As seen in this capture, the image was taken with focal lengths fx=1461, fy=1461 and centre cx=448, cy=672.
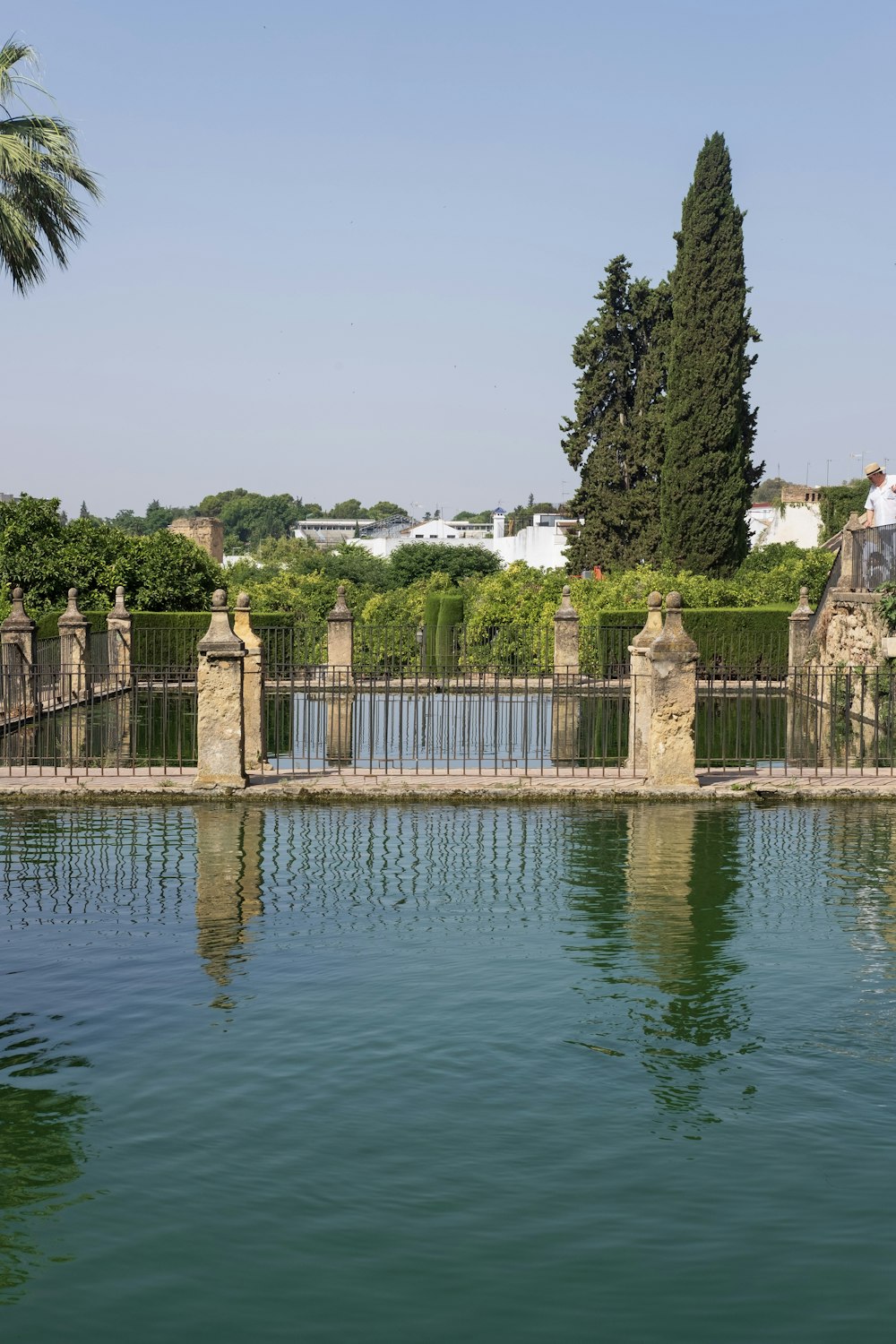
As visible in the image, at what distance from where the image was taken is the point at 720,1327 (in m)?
4.20

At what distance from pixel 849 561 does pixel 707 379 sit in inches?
635

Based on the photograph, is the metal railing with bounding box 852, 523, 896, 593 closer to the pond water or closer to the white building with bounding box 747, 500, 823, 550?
the pond water

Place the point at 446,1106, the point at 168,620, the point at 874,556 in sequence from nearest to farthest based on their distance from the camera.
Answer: the point at 446,1106
the point at 874,556
the point at 168,620

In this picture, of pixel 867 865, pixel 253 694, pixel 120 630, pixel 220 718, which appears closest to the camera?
pixel 867 865

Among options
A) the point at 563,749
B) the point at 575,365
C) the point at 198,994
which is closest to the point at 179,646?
the point at 563,749

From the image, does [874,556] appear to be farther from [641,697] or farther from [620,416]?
[620,416]

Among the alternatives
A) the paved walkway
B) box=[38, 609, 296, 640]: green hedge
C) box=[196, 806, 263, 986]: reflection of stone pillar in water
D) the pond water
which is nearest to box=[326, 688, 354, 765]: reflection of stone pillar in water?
the paved walkway

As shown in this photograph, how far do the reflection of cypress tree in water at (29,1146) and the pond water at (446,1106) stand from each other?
2 cm

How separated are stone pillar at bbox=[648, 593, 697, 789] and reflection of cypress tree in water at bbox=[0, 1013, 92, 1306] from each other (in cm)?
812

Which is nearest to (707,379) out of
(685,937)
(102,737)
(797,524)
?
(102,737)

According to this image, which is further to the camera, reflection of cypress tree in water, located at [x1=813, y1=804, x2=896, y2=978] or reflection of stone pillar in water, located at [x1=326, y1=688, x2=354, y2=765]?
reflection of stone pillar in water, located at [x1=326, y1=688, x2=354, y2=765]

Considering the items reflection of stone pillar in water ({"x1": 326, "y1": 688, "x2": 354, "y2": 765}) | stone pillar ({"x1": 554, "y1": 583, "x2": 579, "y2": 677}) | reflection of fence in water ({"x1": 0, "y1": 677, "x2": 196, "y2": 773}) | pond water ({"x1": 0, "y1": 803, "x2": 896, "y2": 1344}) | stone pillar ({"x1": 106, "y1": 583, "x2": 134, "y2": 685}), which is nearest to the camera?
pond water ({"x1": 0, "y1": 803, "x2": 896, "y2": 1344})

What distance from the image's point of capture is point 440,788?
13.7 metres

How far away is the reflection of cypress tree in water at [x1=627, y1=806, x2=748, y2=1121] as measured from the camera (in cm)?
633
